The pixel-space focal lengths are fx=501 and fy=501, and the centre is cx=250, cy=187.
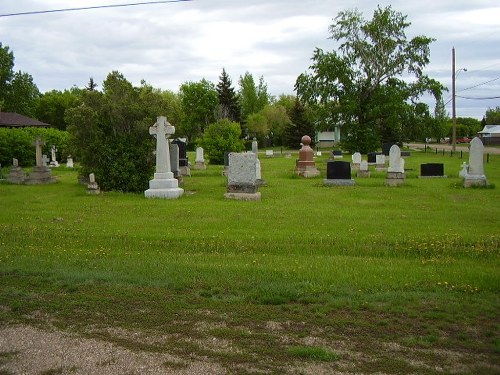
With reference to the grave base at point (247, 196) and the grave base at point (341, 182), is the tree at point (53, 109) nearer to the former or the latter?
the grave base at point (341, 182)

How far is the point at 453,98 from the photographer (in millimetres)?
48719

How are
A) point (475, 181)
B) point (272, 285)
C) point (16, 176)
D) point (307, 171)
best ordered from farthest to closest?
point (307, 171) < point (16, 176) < point (475, 181) < point (272, 285)

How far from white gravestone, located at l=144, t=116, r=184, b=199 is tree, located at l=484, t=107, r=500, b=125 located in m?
116

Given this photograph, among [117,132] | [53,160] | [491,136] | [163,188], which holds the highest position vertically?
[491,136]

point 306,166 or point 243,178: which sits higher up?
point 306,166

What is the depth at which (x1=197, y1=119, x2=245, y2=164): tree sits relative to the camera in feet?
120

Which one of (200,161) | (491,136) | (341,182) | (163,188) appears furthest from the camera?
(491,136)

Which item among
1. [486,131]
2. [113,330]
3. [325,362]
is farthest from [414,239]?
[486,131]

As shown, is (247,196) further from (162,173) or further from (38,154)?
(38,154)

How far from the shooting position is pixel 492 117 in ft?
393

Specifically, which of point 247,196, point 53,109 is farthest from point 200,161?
point 53,109

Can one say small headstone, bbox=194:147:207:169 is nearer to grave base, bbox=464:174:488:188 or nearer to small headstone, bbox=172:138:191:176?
small headstone, bbox=172:138:191:176

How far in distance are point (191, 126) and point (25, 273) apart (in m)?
71.6

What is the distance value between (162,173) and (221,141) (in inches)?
779
